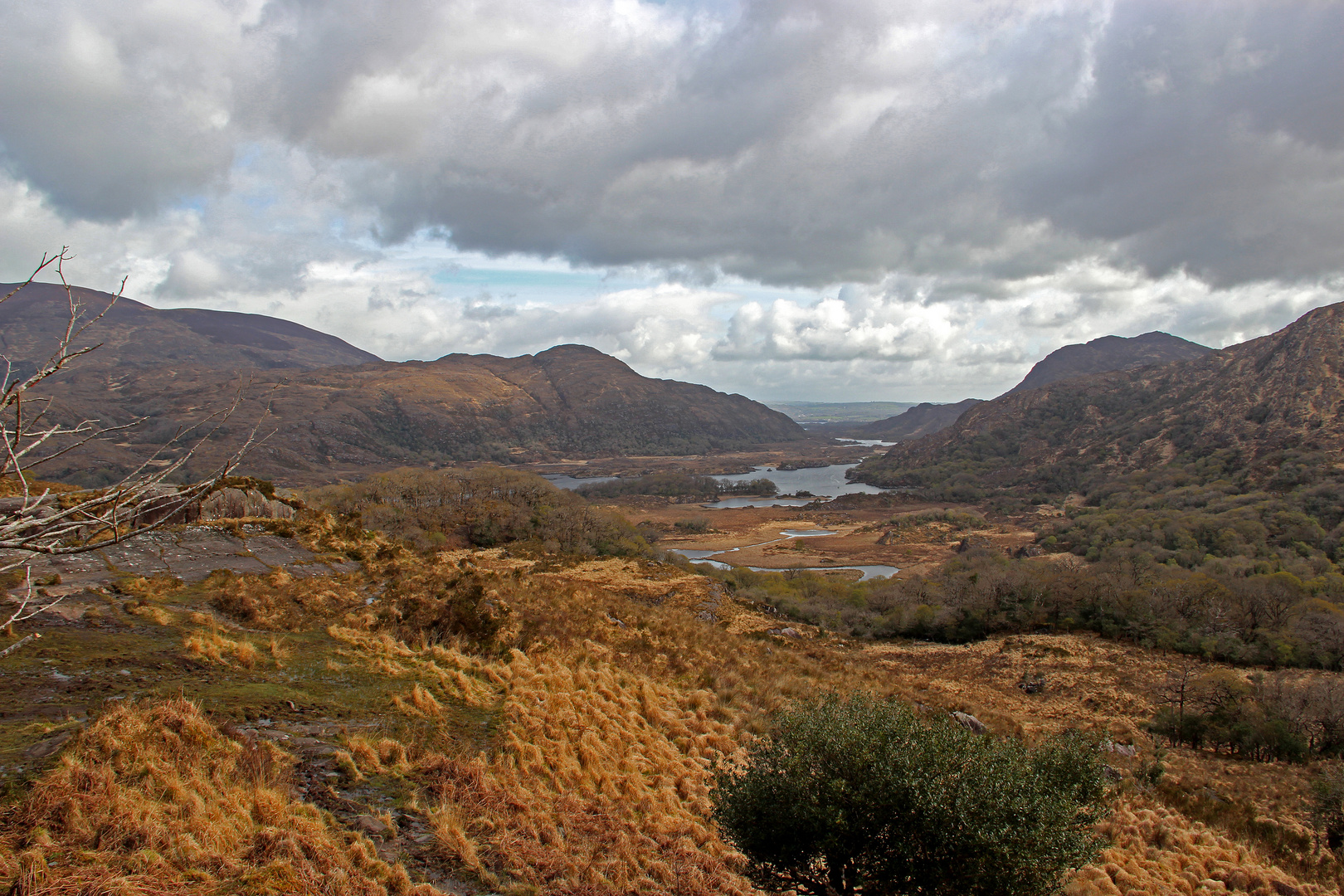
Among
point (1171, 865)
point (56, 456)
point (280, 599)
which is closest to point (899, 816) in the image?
point (56, 456)

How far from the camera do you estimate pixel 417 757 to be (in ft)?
34.4

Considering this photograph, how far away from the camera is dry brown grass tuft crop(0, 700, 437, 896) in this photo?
6.32 metres

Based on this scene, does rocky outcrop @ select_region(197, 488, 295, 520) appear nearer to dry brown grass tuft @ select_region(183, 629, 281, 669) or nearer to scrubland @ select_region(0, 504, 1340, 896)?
scrubland @ select_region(0, 504, 1340, 896)

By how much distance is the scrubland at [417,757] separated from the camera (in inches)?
287

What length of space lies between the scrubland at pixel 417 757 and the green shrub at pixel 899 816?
72.2 inches

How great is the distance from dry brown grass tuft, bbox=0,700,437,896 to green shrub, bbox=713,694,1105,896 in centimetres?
427

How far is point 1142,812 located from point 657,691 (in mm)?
12311

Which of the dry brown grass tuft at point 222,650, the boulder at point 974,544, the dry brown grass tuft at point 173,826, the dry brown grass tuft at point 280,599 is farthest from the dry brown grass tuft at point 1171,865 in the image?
the boulder at point 974,544

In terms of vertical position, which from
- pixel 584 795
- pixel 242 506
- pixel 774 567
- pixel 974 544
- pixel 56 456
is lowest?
pixel 774 567

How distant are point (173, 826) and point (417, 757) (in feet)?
12.0

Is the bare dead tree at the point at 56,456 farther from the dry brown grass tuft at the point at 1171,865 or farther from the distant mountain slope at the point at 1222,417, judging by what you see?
the distant mountain slope at the point at 1222,417

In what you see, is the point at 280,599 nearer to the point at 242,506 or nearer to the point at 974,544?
the point at 242,506

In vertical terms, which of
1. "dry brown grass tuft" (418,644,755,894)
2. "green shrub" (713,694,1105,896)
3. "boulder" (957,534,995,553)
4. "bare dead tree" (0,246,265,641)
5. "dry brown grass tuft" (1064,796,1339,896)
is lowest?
"boulder" (957,534,995,553)

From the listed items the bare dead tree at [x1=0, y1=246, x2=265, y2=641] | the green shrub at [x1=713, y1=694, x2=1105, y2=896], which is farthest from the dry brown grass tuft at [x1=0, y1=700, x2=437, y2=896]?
the green shrub at [x1=713, y1=694, x2=1105, y2=896]
